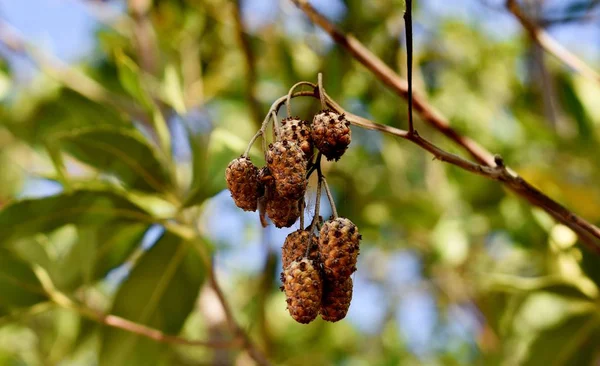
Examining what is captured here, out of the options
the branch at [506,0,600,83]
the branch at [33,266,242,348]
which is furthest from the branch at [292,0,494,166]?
the branch at [33,266,242,348]

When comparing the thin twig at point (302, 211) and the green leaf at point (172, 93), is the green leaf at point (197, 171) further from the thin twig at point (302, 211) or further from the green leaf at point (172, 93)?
the thin twig at point (302, 211)

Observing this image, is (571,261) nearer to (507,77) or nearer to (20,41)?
(507,77)

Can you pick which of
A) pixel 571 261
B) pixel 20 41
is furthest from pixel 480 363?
pixel 20 41

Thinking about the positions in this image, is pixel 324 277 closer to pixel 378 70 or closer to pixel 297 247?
pixel 297 247

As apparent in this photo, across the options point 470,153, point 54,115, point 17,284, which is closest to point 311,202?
point 470,153

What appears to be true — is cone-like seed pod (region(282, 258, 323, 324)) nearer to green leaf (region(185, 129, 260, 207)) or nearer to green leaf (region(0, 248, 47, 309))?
green leaf (region(185, 129, 260, 207))
